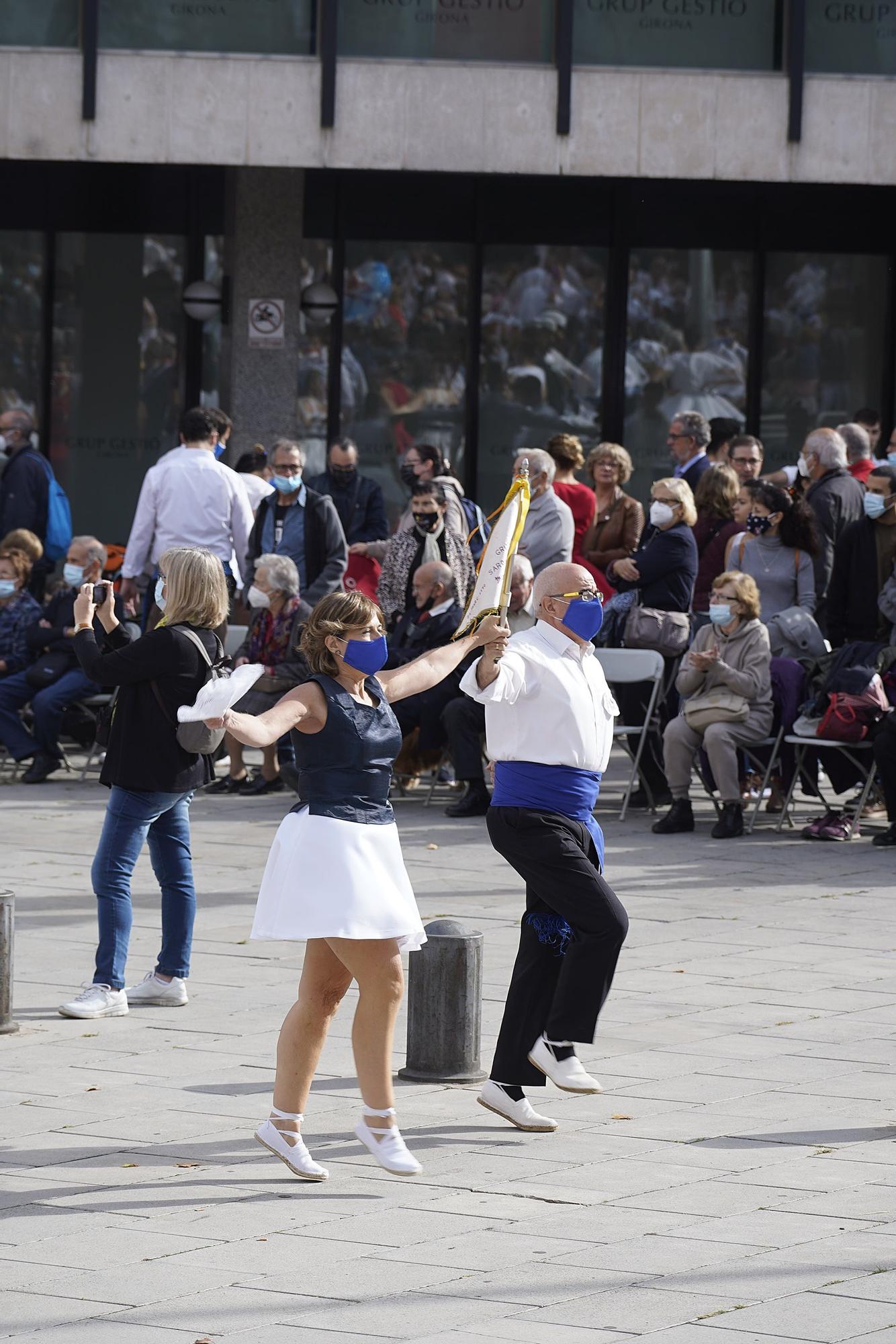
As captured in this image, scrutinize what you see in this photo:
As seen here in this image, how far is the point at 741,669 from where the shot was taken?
43.5ft

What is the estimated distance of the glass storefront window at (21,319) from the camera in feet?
74.1

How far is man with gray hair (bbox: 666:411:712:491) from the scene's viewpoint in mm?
15523

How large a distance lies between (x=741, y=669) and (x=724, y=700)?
222 millimetres

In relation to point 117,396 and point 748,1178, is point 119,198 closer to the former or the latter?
point 117,396

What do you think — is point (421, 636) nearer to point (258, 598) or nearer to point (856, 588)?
point (258, 598)

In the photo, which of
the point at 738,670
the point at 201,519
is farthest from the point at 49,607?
the point at 738,670

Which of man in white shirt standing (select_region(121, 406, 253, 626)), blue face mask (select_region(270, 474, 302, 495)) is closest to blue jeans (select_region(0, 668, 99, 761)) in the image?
man in white shirt standing (select_region(121, 406, 253, 626))

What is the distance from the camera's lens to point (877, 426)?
63.7ft

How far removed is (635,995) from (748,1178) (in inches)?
102

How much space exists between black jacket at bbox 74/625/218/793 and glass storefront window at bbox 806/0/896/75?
44.7ft

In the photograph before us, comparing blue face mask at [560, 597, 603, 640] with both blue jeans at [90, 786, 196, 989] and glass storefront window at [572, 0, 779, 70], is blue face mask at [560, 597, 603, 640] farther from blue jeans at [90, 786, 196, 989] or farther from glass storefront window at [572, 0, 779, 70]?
glass storefront window at [572, 0, 779, 70]

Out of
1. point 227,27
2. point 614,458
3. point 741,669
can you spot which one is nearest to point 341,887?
point 741,669

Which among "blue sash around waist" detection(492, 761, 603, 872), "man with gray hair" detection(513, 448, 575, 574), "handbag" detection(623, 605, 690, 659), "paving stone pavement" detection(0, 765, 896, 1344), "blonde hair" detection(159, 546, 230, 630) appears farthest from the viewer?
"man with gray hair" detection(513, 448, 575, 574)

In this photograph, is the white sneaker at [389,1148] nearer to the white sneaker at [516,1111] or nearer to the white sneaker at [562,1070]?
the white sneaker at [516,1111]
